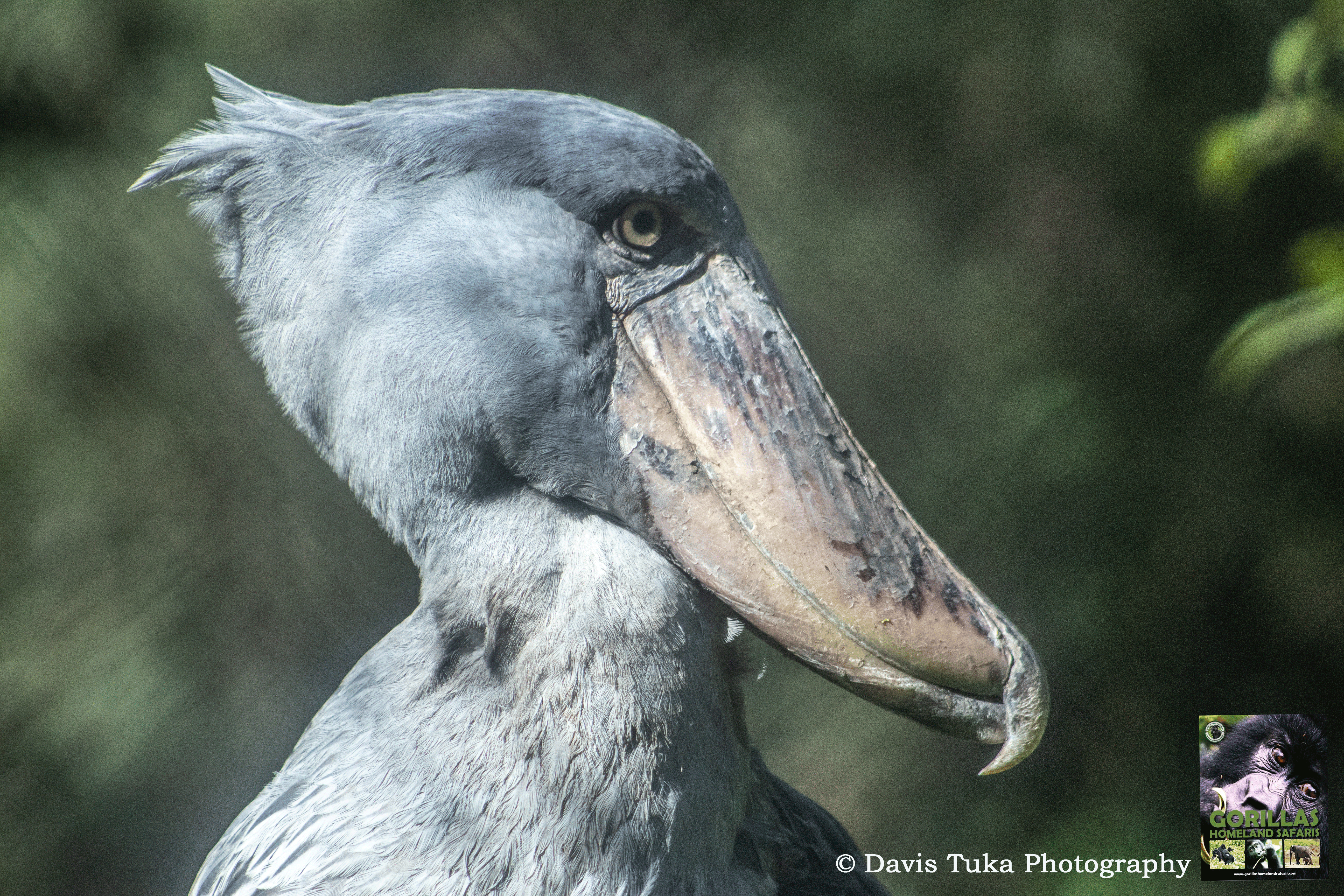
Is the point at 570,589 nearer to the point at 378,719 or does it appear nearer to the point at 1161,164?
the point at 378,719

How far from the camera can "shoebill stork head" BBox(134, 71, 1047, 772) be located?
80 cm

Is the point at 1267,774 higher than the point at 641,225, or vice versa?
the point at 641,225

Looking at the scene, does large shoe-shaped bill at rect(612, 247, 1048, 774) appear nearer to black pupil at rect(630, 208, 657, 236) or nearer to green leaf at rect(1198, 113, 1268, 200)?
black pupil at rect(630, 208, 657, 236)

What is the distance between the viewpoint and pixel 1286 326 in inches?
51.1

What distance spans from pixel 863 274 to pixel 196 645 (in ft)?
4.89

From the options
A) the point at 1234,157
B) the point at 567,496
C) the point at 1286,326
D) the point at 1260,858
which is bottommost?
the point at 1260,858

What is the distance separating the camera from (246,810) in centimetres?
105

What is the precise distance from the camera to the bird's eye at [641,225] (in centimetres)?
85

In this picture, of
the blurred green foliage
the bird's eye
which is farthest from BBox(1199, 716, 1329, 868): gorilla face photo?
the bird's eye

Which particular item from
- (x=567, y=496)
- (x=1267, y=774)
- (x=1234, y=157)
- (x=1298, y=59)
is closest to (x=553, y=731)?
(x=567, y=496)

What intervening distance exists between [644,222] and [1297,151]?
1378 mm

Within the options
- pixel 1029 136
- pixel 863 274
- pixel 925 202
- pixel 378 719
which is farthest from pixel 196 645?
pixel 1029 136

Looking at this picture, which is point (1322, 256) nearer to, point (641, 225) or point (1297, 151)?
point (1297, 151)

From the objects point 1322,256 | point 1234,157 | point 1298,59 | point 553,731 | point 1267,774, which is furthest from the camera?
point 1267,774
